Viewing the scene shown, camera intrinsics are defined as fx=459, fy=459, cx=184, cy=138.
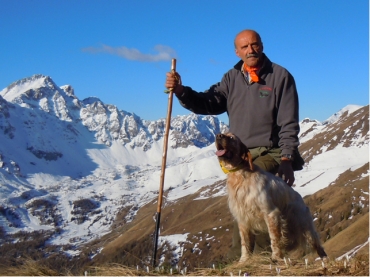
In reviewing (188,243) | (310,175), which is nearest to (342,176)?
(310,175)

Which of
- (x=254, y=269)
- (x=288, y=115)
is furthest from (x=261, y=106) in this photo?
(x=254, y=269)

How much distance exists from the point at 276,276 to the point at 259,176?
7.53ft

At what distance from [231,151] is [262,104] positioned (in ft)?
4.51

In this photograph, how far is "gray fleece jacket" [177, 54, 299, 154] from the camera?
9.51 m

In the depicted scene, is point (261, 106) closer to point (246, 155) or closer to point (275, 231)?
point (246, 155)

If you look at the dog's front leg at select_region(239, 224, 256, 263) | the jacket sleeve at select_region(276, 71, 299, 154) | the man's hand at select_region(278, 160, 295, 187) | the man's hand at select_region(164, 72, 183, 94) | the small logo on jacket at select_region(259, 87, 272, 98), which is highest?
the man's hand at select_region(164, 72, 183, 94)

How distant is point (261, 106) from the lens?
9.74 meters

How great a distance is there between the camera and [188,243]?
Result: 129m

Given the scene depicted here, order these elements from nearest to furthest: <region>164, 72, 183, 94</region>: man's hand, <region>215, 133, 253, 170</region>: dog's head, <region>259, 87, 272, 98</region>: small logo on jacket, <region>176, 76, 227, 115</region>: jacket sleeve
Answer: <region>215, 133, 253, 170</region>: dog's head < <region>259, 87, 272, 98</region>: small logo on jacket < <region>164, 72, 183, 94</region>: man's hand < <region>176, 76, 227, 115</region>: jacket sleeve

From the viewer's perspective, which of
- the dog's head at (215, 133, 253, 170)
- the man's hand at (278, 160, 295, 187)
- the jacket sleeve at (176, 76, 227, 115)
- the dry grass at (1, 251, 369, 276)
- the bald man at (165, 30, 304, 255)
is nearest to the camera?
the dry grass at (1, 251, 369, 276)

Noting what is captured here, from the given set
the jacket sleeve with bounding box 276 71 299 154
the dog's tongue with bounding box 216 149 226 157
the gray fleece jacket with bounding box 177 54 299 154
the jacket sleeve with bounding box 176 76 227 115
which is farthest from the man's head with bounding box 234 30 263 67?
the dog's tongue with bounding box 216 149 226 157

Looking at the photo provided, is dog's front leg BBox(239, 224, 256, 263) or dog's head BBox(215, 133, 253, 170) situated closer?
dog's head BBox(215, 133, 253, 170)

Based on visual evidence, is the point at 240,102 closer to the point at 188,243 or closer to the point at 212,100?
the point at 212,100

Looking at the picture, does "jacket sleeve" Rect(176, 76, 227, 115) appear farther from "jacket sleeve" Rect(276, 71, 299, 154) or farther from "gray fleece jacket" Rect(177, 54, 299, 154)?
"jacket sleeve" Rect(276, 71, 299, 154)
